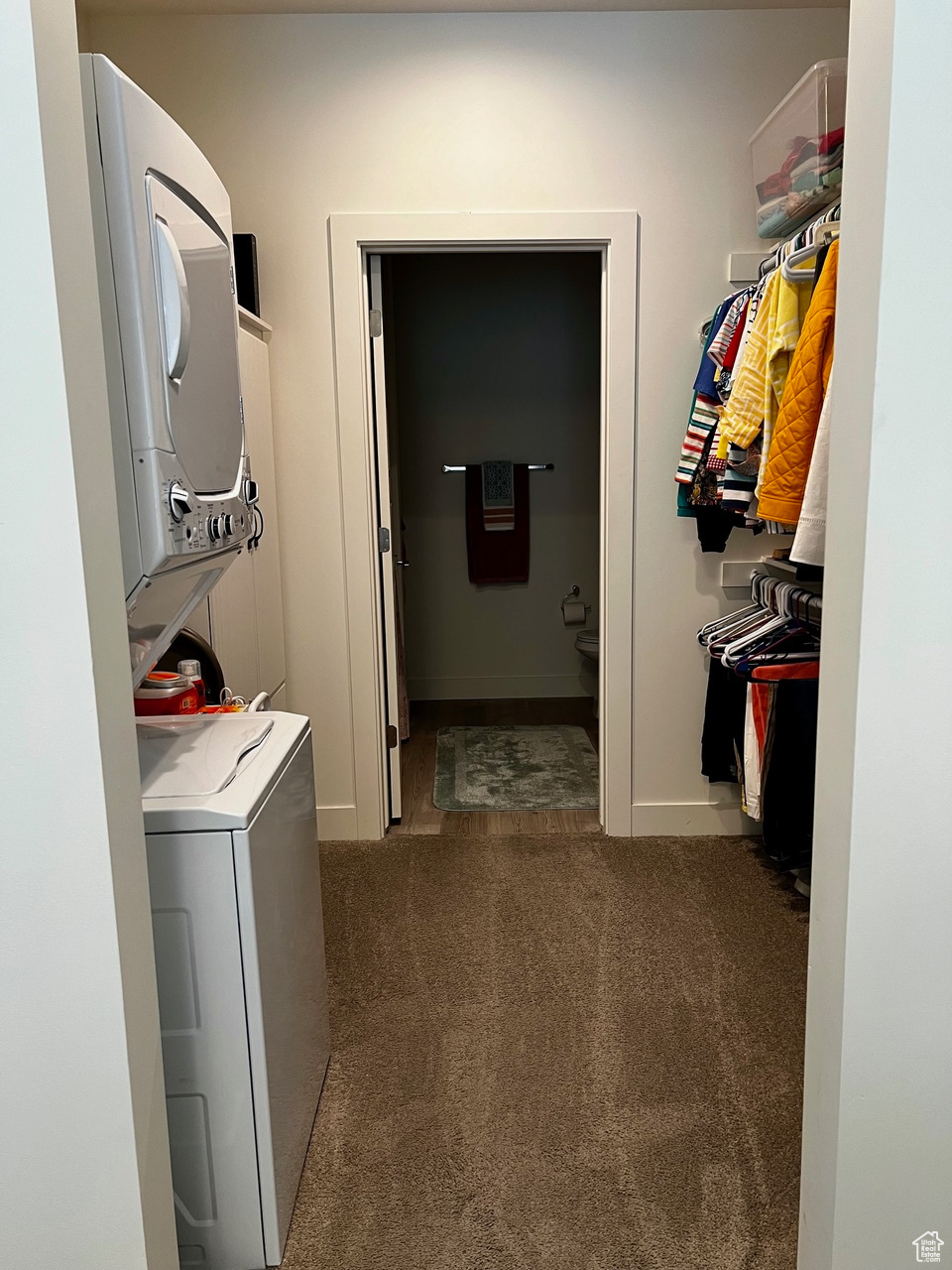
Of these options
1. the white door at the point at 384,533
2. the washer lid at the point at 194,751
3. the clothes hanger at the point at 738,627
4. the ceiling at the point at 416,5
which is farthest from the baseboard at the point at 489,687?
the washer lid at the point at 194,751

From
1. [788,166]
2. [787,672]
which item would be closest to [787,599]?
[787,672]

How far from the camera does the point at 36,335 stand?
0.99 meters

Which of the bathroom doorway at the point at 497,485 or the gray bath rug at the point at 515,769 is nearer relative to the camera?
the gray bath rug at the point at 515,769

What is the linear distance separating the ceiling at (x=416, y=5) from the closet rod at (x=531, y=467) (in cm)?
251

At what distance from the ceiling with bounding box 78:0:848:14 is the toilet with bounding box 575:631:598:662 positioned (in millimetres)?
2746

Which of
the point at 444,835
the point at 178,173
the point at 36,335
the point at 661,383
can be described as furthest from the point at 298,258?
the point at 36,335

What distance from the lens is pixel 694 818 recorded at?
340cm

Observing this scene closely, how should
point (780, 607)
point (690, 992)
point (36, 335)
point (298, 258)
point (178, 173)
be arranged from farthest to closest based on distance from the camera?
point (298, 258), point (780, 607), point (690, 992), point (178, 173), point (36, 335)

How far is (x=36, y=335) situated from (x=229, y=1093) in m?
1.14

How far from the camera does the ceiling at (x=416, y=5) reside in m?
2.89

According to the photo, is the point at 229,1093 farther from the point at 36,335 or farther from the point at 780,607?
the point at 780,607

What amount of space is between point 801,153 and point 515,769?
2.59 metres

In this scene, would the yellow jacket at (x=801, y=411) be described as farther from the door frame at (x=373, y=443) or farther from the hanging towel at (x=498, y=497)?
the hanging towel at (x=498, y=497)

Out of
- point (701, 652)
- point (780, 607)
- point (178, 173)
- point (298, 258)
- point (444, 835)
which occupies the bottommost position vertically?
point (444, 835)
